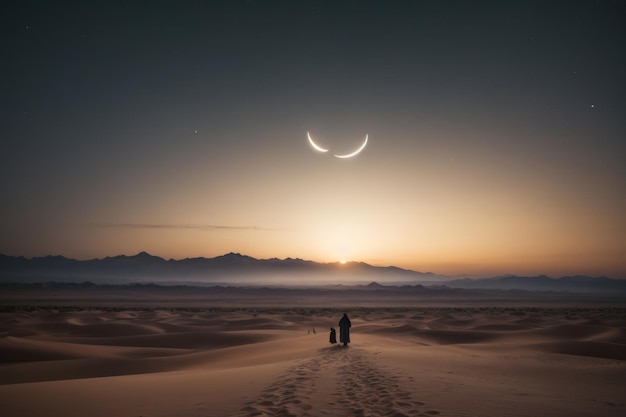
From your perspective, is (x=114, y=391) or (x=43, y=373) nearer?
(x=114, y=391)

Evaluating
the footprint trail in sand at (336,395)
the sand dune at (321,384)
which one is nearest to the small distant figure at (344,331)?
the sand dune at (321,384)

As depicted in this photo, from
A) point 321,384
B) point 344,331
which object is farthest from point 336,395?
point 344,331

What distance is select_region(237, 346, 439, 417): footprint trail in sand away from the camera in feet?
26.8

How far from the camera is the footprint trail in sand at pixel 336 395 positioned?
8.16 metres

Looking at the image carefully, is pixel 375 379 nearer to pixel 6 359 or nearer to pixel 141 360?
pixel 141 360

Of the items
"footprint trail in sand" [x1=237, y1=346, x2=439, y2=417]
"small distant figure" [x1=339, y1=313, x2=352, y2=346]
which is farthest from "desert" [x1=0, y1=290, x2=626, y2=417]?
"small distant figure" [x1=339, y1=313, x2=352, y2=346]

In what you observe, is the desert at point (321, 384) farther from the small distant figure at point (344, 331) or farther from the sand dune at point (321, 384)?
the small distant figure at point (344, 331)

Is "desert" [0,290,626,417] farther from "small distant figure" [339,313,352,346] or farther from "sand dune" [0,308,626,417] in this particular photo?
"small distant figure" [339,313,352,346]

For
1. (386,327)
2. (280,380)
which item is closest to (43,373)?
(280,380)

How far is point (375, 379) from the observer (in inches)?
427

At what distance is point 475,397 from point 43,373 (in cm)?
1553

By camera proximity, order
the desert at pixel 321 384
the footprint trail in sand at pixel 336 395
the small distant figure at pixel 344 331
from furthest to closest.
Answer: the small distant figure at pixel 344 331
the desert at pixel 321 384
the footprint trail in sand at pixel 336 395

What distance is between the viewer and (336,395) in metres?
9.34

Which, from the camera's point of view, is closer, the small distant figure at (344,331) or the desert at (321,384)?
the desert at (321,384)
